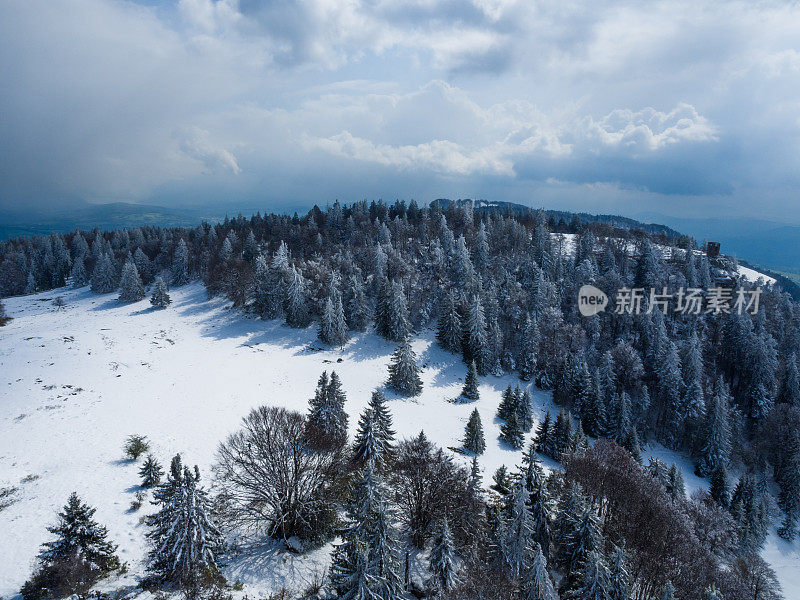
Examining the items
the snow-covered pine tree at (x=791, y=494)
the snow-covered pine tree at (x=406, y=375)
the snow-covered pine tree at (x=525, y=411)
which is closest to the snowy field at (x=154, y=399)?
the snow-covered pine tree at (x=406, y=375)

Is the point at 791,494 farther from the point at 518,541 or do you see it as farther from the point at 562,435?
the point at 518,541

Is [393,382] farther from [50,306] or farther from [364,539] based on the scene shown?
[50,306]

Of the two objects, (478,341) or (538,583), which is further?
(478,341)

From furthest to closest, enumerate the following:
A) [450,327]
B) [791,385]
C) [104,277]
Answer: [104,277]
[450,327]
[791,385]

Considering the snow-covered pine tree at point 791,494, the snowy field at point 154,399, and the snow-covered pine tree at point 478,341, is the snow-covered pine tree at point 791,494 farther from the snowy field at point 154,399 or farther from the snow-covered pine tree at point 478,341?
the snow-covered pine tree at point 478,341

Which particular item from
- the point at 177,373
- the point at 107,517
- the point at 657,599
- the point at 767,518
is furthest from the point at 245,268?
the point at 767,518

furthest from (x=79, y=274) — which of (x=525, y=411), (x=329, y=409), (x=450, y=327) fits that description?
(x=525, y=411)
